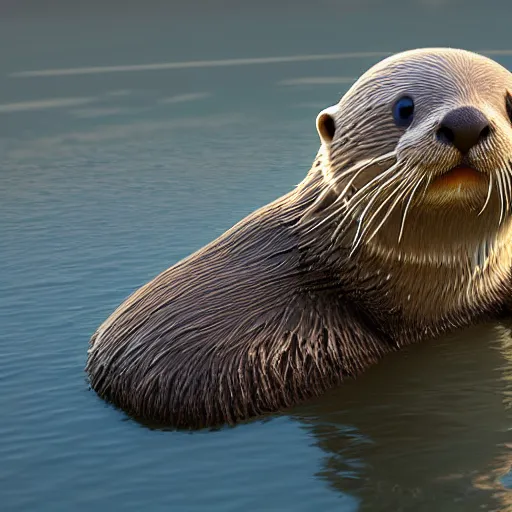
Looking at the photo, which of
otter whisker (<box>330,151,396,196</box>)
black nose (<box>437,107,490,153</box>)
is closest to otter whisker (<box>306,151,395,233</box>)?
otter whisker (<box>330,151,396,196</box>)

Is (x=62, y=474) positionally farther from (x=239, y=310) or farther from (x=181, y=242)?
(x=181, y=242)

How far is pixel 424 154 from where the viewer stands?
4.57m

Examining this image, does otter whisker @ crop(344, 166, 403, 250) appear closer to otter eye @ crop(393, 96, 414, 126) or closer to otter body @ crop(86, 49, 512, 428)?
otter body @ crop(86, 49, 512, 428)

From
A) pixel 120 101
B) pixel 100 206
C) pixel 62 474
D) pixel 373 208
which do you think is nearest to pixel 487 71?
pixel 373 208

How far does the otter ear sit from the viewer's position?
5.18 m

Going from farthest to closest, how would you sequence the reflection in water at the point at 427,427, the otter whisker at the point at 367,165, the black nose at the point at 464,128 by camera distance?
the otter whisker at the point at 367,165 < the black nose at the point at 464,128 < the reflection in water at the point at 427,427

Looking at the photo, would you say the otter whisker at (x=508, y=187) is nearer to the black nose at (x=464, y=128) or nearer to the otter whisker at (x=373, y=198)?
the black nose at (x=464, y=128)

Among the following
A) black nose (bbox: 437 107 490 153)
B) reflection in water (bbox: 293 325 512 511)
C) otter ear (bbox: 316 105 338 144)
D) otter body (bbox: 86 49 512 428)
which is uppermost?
otter ear (bbox: 316 105 338 144)

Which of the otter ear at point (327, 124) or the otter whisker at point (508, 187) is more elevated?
the otter ear at point (327, 124)

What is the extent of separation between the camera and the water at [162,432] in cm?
444

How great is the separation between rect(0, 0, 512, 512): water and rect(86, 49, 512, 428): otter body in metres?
0.17

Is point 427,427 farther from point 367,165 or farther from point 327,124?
point 327,124

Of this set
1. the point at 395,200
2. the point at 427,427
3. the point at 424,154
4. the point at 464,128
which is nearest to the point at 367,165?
the point at 395,200

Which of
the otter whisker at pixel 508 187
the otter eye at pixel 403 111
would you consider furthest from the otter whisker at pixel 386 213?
the otter whisker at pixel 508 187
